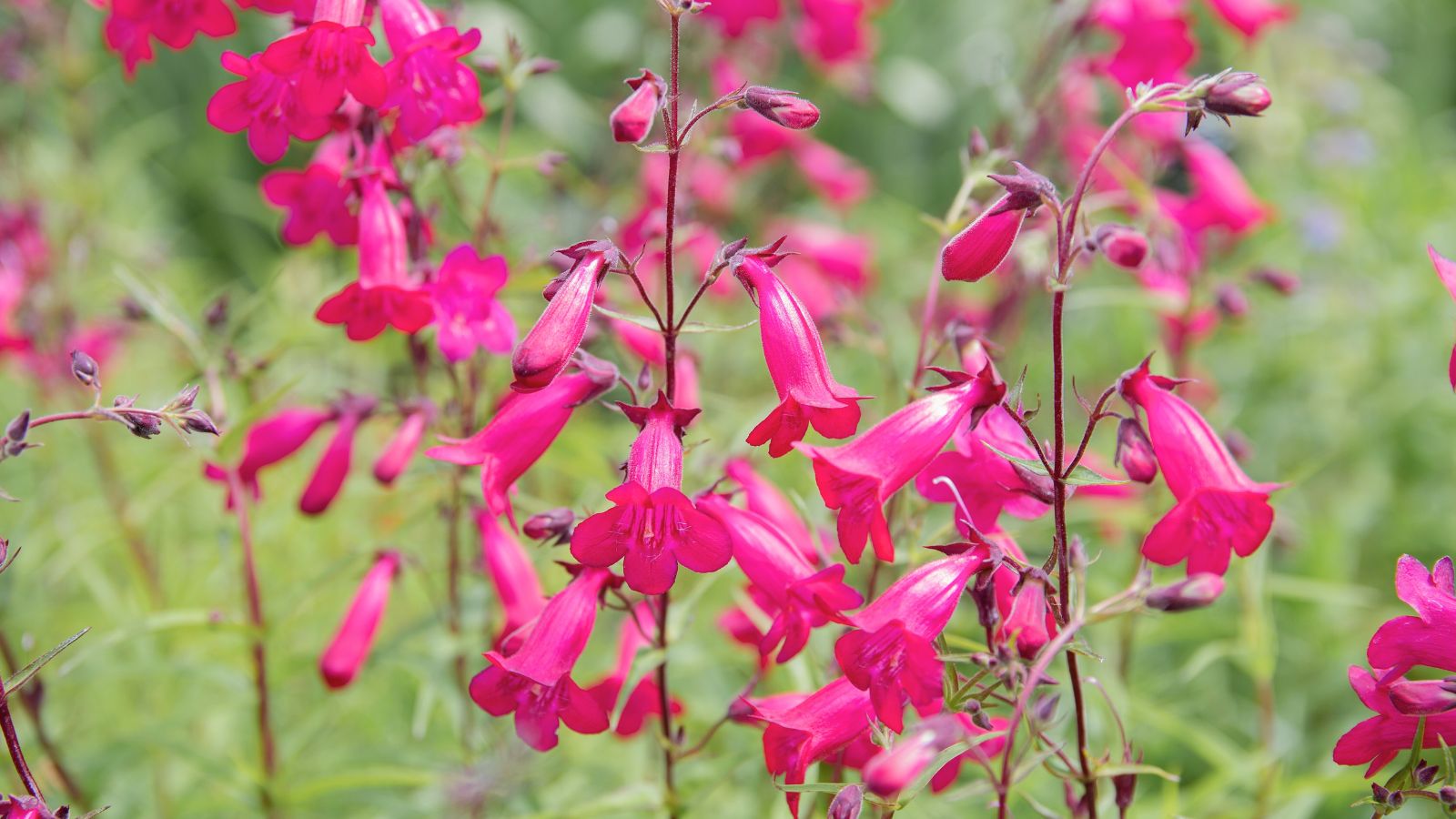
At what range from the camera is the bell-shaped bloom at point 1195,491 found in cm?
146

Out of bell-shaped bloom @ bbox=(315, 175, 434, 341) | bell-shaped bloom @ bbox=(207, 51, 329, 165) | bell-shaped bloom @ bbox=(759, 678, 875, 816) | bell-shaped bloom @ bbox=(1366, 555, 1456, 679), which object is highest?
bell-shaped bloom @ bbox=(207, 51, 329, 165)

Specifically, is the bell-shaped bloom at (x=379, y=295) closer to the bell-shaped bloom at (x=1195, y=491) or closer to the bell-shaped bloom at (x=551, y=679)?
the bell-shaped bloom at (x=551, y=679)

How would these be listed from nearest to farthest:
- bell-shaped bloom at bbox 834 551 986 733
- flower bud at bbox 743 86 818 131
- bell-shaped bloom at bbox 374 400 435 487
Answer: bell-shaped bloom at bbox 834 551 986 733
flower bud at bbox 743 86 818 131
bell-shaped bloom at bbox 374 400 435 487

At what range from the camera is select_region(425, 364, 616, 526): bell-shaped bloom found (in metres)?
1.69

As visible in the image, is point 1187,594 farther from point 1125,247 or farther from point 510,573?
point 510,573

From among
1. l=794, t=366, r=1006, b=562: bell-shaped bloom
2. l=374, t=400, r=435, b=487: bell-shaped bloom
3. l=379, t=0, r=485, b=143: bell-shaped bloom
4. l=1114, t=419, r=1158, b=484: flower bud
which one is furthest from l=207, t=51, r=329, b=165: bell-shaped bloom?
l=1114, t=419, r=1158, b=484: flower bud

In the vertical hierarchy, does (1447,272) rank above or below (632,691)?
above

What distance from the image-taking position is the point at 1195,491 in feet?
4.78

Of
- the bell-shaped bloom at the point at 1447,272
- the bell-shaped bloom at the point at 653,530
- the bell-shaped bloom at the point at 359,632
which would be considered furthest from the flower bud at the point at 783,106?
the bell-shaped bloom at the point at 359,632

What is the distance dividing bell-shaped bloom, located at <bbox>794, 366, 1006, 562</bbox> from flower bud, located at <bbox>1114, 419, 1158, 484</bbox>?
0.17 m

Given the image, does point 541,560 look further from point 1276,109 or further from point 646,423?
point 1276,109

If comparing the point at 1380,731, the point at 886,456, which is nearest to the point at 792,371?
the point at 886,456

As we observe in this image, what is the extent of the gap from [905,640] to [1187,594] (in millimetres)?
328

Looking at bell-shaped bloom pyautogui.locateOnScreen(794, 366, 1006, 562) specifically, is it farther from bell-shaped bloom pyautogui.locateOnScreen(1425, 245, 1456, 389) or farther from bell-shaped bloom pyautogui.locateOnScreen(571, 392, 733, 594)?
bell-shaped bloom pyautogui.locateOnScreen(1425, 245, 1456, 389)
